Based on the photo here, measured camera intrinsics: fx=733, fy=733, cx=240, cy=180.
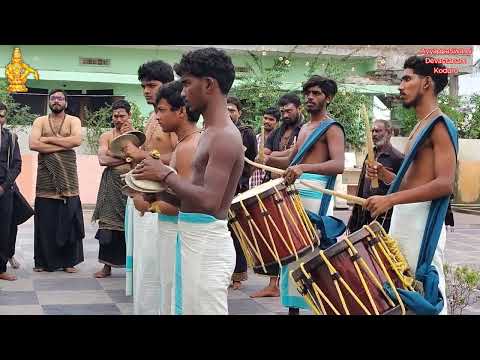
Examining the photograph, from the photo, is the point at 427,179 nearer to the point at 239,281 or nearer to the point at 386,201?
the point at 386,201

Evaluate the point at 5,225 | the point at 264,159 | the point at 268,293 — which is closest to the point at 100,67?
the point at 5,225

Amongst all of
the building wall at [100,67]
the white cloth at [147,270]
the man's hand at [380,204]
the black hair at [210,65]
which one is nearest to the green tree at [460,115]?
the building wall at [100,67]

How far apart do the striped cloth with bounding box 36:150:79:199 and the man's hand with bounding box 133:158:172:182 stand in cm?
430

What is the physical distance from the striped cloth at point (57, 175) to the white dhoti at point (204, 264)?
433 cm

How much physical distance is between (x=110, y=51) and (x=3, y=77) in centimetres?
294

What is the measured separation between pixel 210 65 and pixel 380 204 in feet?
3.52

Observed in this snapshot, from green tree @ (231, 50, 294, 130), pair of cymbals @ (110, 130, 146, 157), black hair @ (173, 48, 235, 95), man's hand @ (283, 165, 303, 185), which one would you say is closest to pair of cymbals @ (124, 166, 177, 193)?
black hair @ (173, 48, 235, 95)

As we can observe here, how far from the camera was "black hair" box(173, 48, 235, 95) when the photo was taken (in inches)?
134

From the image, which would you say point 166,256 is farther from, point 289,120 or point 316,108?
point 289,120

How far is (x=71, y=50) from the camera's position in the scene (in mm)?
19250

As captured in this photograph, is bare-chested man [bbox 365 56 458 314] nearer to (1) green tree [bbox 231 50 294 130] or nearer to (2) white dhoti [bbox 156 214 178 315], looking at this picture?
(2) white dhoti [bbox 156 214 178 315]

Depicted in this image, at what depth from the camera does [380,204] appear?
3.60 m

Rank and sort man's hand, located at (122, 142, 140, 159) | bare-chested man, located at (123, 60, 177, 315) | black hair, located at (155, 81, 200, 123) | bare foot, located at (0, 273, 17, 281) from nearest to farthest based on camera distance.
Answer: black hair, located at (155, 81, 200, 123) → man's hand, located at (122, 142, 140, 159) → bare-chested man, located at (123, 60, 177, 315) → bare foot, located at (0, 273, 17, 281)
